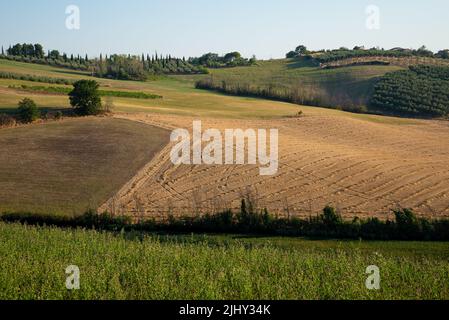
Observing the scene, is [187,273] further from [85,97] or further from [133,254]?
[85,97]

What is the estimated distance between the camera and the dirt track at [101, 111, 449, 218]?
34969 millimetres

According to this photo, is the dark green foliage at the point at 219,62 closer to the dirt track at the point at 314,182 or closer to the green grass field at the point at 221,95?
the green grass field at the point at 221,95

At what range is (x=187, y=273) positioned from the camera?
742 inches

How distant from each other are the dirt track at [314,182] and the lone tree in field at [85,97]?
232 inches

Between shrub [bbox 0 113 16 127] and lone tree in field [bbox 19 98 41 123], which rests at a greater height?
lone tree in field [bbox 19 98 41 123]

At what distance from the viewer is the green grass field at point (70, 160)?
36469 millimetres

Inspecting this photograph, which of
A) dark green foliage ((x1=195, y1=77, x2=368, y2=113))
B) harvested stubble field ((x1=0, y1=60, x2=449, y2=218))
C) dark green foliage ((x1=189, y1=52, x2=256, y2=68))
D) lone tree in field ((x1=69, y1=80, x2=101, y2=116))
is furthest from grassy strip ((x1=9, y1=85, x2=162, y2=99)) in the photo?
dark green foliage ((x1=189, y1=52, x2=256, y2=68))

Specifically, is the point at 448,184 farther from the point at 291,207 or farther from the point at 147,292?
the point at 147,292

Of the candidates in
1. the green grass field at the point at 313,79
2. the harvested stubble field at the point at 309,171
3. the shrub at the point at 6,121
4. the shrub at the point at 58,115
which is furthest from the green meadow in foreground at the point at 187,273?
the green grass field at the point at 313,79

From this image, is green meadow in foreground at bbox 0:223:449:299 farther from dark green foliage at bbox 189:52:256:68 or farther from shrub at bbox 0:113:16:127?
dark green foliage at bbox 189:52:256:68

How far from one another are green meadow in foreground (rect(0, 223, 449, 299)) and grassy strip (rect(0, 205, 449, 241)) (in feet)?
15.5

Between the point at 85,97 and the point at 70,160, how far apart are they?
48.2 feet
